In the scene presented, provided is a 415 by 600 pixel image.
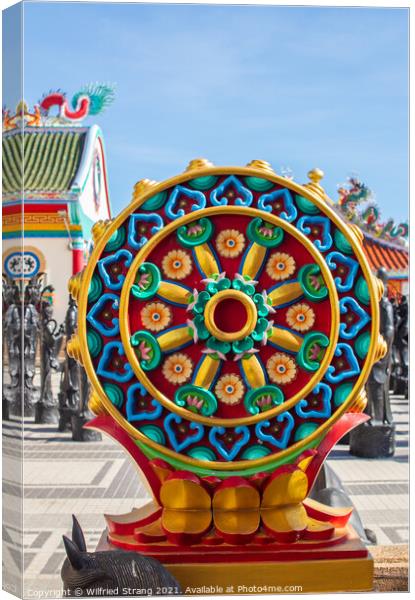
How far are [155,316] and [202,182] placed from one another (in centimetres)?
66

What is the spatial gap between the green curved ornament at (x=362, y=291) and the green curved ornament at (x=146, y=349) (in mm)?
961

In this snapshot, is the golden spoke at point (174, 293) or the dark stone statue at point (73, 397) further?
the dark stone statue at point (73, 397)

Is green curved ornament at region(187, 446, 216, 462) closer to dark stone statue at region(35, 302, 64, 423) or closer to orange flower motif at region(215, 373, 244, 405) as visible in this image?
orange flower motif at region(215, 373, 244, 405)

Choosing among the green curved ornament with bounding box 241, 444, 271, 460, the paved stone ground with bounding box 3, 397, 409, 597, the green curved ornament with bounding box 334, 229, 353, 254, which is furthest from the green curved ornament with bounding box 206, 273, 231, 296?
the paved stone ground with bounding box 3, 397, 409, 597

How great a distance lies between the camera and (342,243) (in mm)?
3668

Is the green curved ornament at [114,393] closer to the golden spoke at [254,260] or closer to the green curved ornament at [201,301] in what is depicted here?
the green curved ornament at [201,301]

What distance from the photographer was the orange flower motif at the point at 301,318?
12.0 ft

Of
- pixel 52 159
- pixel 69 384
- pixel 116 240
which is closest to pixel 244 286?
pixel 116 240

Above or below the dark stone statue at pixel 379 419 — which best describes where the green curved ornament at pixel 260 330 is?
above

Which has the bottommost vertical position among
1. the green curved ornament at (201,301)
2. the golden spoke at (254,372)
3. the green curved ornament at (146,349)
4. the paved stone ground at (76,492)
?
the paved stone ground at (76,492)

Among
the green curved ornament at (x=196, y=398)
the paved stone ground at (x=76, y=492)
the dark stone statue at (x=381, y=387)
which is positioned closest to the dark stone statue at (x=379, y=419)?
the dark stone statue at (x=381, y=387)

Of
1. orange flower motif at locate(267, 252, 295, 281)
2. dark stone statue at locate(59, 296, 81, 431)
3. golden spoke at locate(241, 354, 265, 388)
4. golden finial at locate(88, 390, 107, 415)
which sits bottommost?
dark stone statue at locate(59, 296, 81, 431)

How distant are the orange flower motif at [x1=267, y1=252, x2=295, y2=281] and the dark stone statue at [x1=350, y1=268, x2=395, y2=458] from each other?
12.8ft

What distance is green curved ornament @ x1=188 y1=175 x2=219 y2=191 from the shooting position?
12.0 feet
